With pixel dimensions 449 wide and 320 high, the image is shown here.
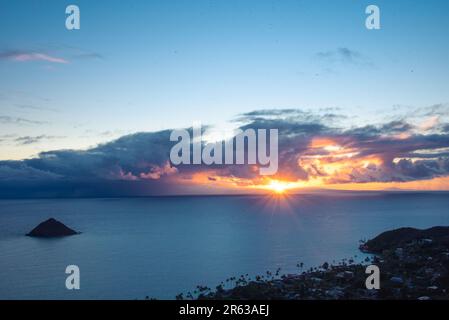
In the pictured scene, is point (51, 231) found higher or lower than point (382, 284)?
lower

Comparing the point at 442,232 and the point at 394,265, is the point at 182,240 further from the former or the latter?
the point at 394,265

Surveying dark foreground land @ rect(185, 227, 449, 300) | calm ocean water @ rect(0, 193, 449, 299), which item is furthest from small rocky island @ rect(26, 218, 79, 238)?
dark foreground land @ rect(185, 227, 449, 300)

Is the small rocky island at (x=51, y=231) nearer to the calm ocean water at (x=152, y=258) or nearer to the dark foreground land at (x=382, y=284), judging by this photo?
the calm ocean water at (x=152, y=258)

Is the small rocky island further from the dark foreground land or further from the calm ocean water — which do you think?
the dark foreground land

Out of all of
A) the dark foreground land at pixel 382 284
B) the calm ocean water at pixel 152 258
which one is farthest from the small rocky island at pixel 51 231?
the dark foreground land at pixel 382 284

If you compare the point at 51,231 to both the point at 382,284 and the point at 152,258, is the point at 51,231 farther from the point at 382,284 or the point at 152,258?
the point at 382,284

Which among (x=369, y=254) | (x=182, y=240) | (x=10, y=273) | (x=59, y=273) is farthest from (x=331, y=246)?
(x=10, y=273)

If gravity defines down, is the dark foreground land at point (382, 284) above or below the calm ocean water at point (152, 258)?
above

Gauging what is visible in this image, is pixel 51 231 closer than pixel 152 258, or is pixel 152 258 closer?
pixel 152 258

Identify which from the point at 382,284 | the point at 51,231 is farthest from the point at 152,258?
the point at 382,284
